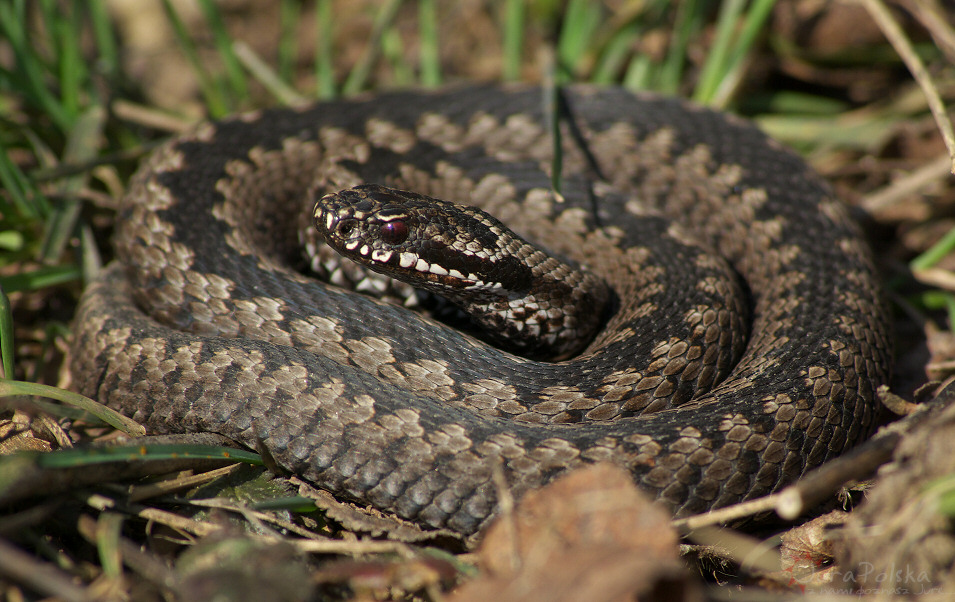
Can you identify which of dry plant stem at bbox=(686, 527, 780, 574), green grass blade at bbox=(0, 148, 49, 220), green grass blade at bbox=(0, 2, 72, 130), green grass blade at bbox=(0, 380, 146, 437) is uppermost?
green grass blade at bbox=(0, 2, 72, 130)

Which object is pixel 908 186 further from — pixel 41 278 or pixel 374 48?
pixel 41 278

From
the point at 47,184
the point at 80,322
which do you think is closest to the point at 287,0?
the point at 47,184

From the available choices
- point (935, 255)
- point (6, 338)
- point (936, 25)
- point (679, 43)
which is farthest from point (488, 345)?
point (936, 25)

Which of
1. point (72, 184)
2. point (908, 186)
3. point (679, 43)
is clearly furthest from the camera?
point (679, 43)

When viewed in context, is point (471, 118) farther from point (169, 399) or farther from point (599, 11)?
point (169, 399)

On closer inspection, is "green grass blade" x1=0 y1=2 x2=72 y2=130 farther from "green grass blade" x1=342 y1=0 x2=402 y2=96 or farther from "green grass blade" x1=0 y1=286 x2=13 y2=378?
"green grass blade" x1=342 y1=0 x2=402 y2=96

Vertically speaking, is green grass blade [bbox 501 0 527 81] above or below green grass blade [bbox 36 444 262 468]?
above

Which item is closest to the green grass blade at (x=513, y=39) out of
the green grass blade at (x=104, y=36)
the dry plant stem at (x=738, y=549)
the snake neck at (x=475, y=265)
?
the snake neck at (x=475, y=265)

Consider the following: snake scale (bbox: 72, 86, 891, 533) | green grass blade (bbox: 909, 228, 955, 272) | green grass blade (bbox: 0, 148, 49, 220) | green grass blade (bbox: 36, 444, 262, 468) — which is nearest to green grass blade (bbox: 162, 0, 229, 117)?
snake scale (bbox: 72, 86, 891, 533)
